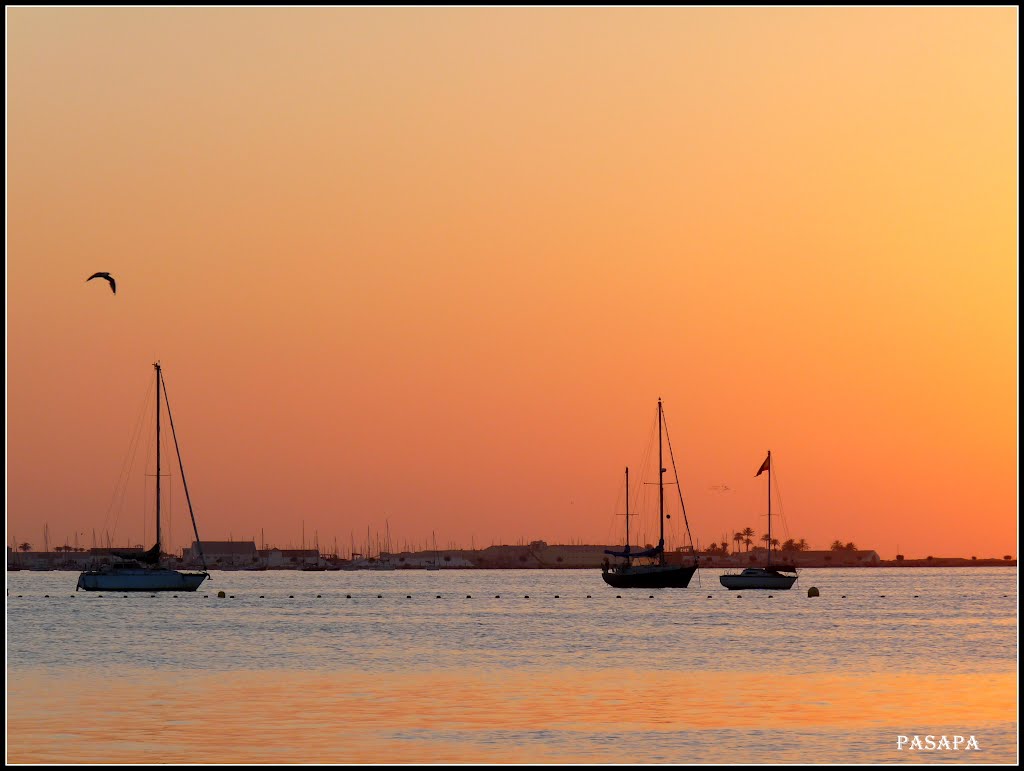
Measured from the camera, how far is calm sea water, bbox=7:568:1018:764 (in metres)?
37.3

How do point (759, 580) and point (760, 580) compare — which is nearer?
point (760, 580)

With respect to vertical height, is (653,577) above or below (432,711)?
above

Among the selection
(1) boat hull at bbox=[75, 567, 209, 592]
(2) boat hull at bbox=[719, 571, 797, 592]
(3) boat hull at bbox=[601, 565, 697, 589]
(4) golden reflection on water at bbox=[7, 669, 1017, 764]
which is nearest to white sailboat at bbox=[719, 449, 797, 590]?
(2) boat hull at bbox=[719, 571, 797, 592]

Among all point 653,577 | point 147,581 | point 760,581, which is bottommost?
point 760,581

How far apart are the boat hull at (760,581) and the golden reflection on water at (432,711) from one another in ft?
333

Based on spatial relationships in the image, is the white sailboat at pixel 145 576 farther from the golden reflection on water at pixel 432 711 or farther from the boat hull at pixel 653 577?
the golden reflection on water at pixel 432 711

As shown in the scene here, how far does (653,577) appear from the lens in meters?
147

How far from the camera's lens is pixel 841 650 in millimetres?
72250

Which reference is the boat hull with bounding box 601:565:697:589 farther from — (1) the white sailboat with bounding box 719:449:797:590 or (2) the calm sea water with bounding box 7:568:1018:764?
(2) the calm sea water with bounding box 7:568:1018:764

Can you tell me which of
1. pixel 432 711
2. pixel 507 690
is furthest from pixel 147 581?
pixel 432 711

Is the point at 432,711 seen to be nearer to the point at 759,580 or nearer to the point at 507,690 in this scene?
the point at 507,690

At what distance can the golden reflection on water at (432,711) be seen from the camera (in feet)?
121

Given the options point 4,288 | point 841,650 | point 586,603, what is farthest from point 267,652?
point 586,603

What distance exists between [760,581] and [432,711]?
4689 inches
